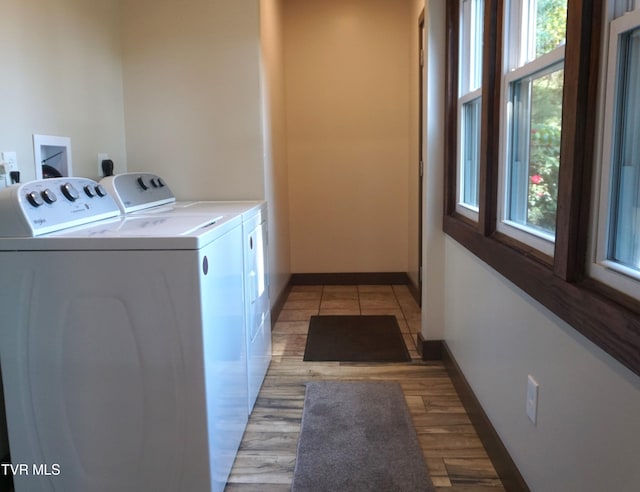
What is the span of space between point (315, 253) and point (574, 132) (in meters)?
3.52

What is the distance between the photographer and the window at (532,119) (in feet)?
4.67

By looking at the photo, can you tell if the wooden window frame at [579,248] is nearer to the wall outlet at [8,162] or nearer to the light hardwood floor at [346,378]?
the light hardwood floor at [346,378]

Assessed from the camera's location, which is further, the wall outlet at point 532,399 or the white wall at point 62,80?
the white wall at point 62,80


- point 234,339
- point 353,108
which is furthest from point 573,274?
point 353,108

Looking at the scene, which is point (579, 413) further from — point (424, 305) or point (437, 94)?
point (437, 94)

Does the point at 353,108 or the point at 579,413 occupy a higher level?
the point at 353,108

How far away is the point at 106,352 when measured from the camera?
1518 mm

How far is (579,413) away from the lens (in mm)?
1180

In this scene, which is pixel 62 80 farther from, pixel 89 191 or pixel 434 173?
pixel 434 173

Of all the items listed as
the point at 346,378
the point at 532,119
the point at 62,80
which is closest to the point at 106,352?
the point at 62,80

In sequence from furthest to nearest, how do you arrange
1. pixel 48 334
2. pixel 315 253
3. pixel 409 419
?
pixel 315 253
pixel 409 419
pixel 48 334

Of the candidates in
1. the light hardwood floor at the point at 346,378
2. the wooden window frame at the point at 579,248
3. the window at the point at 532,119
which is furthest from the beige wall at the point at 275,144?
the wooden window frame at the point at 579,248

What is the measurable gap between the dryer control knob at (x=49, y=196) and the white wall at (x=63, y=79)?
30cm

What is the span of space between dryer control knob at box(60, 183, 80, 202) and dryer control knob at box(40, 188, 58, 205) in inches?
2.3
